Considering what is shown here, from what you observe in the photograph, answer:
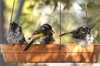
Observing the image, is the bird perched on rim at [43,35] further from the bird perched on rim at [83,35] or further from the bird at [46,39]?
the bird perched on rim at [83,35]

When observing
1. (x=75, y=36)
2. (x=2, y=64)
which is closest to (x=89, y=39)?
(x=75, y=36)

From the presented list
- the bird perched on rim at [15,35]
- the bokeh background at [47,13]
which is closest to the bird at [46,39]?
the bird perched on rim at [15,35]

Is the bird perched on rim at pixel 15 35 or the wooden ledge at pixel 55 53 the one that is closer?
the wooden ledge at pixel 55 53

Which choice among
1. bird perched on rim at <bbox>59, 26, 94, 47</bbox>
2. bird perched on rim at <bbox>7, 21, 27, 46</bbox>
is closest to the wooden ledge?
bird perched on rim at <bbox>59, 26, 94, 47</bbox>

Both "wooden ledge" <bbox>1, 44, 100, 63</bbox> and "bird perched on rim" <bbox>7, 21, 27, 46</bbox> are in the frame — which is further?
"bird perched on rim" <bbox>7, 21, 27, 46</bbox>

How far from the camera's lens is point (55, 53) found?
260cm

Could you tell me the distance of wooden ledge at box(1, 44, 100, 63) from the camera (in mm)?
2587

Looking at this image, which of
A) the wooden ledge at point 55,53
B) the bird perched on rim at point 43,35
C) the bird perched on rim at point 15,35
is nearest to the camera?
the wooden ledge at point 55,53

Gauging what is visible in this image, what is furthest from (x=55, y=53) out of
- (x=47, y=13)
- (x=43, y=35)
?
(x=47, y=13)

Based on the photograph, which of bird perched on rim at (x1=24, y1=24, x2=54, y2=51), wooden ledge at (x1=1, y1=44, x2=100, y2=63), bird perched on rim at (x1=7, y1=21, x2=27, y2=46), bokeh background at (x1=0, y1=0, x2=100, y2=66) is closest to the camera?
wooden ledge at (x1=1, y1=44, x2=100, y2=63)

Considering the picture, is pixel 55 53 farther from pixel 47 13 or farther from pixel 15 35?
pixel 47 13

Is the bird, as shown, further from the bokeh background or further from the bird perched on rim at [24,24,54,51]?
the bokeh background

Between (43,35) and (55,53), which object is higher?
(43,35)

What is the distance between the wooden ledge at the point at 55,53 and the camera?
259 centimetres
